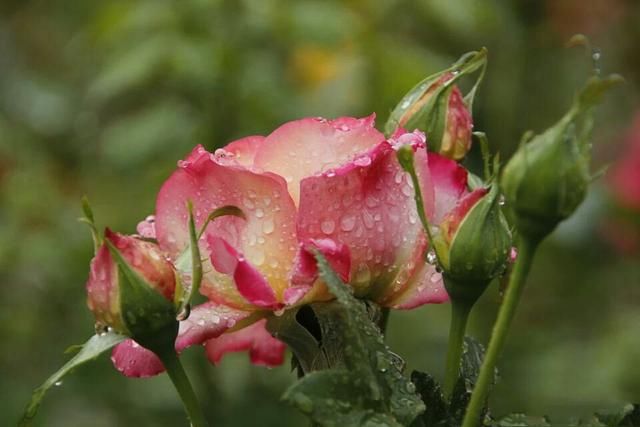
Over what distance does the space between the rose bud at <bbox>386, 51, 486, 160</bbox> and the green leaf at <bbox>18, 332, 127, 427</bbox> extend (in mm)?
218

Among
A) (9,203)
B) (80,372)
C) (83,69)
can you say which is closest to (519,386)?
(80,372)

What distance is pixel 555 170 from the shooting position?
54cm

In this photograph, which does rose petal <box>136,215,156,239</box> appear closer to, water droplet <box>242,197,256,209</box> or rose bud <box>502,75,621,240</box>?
water droplet <box>242,197,256,209</box>

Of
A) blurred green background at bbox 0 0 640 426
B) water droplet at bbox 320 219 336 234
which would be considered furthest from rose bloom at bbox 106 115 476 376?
blurred green background at bbox 0 0 640 426

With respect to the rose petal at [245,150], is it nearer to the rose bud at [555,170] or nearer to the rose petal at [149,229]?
the rose petal at [149,229]

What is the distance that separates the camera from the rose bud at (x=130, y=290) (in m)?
0.61

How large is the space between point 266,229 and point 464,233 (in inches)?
4.2

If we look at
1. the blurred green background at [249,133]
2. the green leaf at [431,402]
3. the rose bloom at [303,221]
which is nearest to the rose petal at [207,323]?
the rose bloom at [303,221]

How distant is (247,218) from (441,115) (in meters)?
0.14

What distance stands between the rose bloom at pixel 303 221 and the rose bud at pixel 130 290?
42mm

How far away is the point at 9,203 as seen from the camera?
84.7 inches

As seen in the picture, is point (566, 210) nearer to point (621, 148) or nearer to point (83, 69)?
point (621, 148)

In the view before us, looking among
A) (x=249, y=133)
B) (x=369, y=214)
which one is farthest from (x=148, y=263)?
(x=249, y=133)

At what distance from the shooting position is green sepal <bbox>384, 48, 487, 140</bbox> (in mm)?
703
